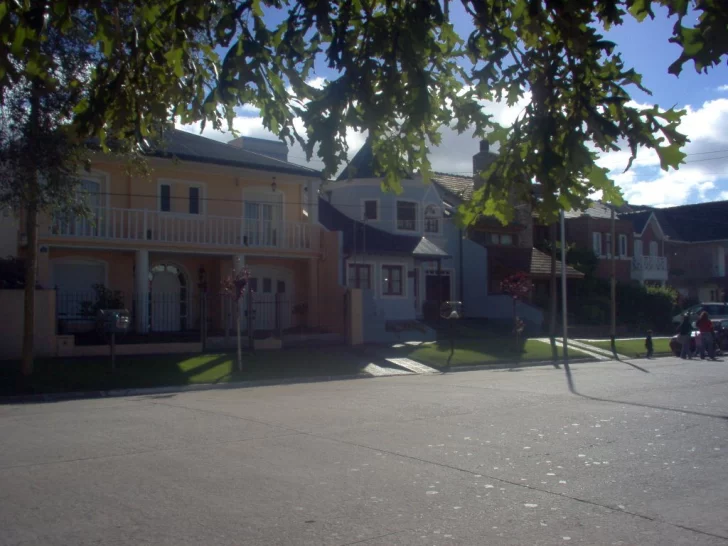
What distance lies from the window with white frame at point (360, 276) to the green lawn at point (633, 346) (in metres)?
10.2

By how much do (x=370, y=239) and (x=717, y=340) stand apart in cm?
1474

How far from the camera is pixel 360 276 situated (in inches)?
1342

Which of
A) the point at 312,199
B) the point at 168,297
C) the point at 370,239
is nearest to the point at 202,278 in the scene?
the point at 168,297

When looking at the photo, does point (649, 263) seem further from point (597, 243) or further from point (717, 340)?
point (717, 340)

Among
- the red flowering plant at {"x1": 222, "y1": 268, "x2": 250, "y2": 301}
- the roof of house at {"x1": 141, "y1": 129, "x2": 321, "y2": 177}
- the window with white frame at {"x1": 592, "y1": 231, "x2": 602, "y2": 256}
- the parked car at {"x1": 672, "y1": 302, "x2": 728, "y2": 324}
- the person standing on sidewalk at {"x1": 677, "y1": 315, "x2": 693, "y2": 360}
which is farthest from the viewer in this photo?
the window with white frame at {"x1": 592, "y1": 231, "x2": 602, "y2": 256}

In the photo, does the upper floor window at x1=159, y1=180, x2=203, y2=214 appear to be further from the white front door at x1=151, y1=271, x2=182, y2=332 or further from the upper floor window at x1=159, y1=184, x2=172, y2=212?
the white front door at x1=151, y1=271, x2=182, y2=332

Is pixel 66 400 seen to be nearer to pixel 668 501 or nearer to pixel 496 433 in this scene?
pixel 496 433

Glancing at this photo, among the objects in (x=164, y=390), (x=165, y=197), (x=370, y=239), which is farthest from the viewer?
(x=370, y=239)

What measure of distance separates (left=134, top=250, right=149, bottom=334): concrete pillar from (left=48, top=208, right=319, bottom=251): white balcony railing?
0.69m

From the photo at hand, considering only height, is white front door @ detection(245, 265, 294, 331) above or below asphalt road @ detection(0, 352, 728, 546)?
above

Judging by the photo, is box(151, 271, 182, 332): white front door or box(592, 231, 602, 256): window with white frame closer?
box(151, 271, 182, 332): white front door

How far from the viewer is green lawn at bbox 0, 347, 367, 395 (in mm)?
18844

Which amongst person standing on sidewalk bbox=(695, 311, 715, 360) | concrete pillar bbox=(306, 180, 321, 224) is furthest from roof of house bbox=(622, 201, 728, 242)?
concrete pillar bbox=(306, 180, 321, 224)

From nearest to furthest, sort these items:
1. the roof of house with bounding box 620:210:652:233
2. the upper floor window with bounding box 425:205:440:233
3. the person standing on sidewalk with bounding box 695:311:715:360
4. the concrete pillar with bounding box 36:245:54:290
→ 1. the concrete pillar with bounding box 36:245:54:290
2. the person standing on sidewalk with bounding box 695:311:715:360
3. the upper floor window with bounding box 425:205:440:233
4. the roof of house with bounding box 620:210:652:233
